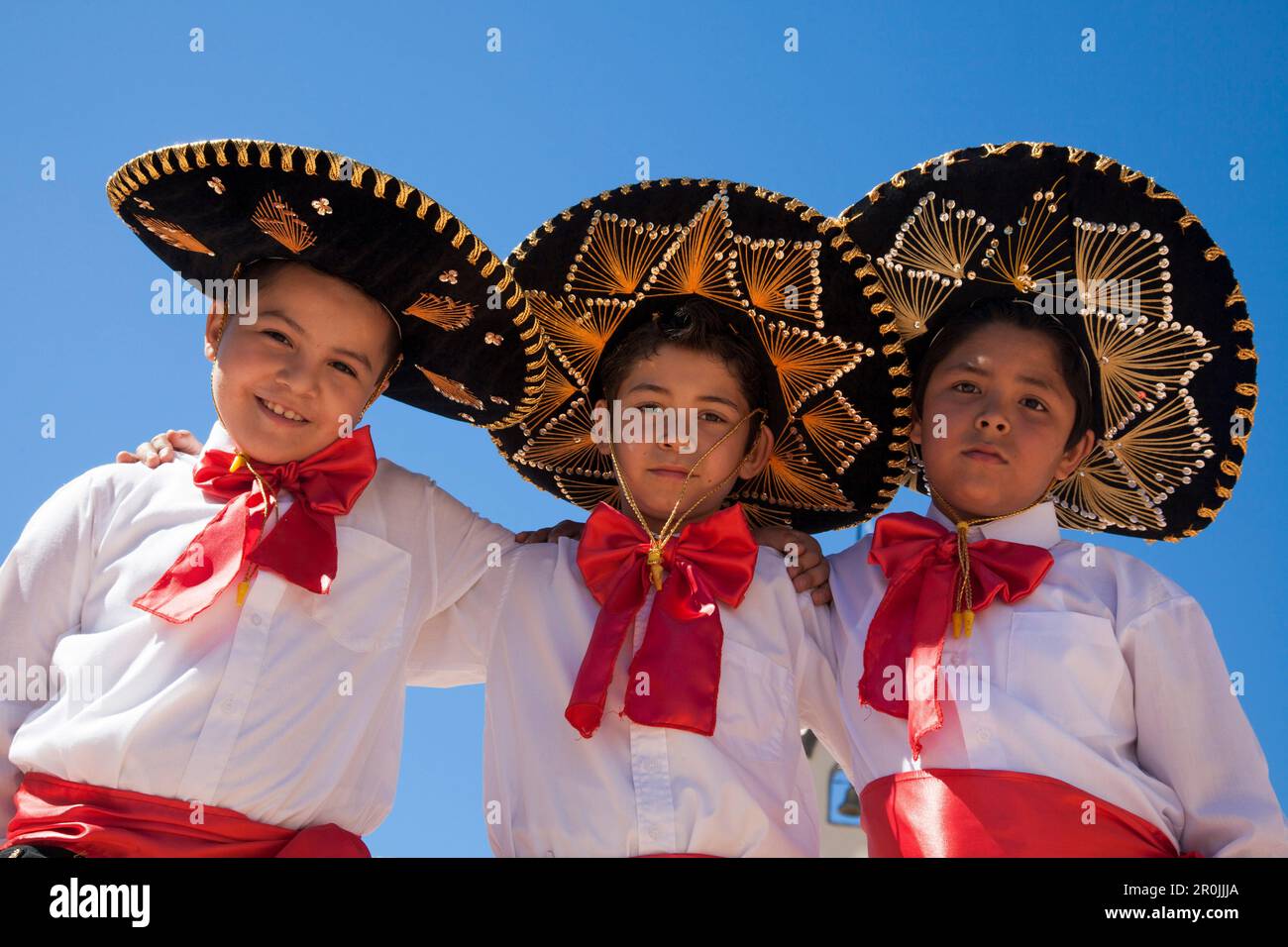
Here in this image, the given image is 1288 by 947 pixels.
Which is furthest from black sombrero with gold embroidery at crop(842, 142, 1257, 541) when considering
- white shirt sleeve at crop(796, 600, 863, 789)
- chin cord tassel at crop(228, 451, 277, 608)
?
chin cord tassel at crop(228, 451, 277, 608)

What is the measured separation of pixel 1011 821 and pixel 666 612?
1.00 m

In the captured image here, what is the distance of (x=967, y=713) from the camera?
354 centimetres

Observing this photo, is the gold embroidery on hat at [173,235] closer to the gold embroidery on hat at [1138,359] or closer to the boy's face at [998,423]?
the boy's face at [998,423]

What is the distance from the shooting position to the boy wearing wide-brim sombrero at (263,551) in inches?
130

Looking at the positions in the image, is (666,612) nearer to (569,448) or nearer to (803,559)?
(803,559)

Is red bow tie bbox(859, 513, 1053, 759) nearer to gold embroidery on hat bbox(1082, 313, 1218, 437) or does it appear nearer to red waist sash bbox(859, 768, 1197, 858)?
red waist sash bbox(859, 768, 1197, 858)

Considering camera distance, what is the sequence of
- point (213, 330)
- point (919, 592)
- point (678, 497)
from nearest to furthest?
point (919, 592)
point (213, 330)
point (678, 497)

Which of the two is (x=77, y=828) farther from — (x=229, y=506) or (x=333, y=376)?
(x=333, y=376)

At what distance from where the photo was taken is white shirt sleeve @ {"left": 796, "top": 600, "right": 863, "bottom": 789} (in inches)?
153

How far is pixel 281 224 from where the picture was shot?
3590 millimetres

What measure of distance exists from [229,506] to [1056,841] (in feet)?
7.27

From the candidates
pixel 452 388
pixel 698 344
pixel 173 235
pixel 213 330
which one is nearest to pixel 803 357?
pixel 698 344

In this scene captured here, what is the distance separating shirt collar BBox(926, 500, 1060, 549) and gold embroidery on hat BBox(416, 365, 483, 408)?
1428 mm
